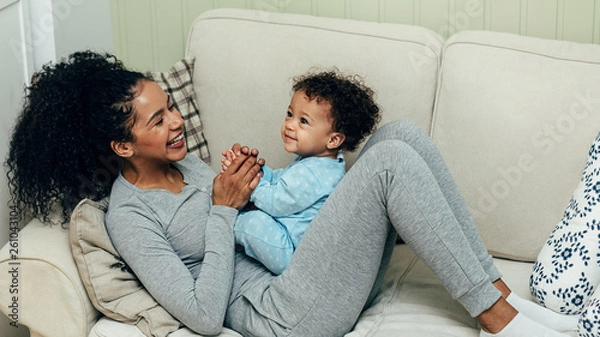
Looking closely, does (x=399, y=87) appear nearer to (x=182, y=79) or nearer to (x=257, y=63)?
(x=257, y=63)

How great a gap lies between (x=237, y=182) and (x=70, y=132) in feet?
1.24

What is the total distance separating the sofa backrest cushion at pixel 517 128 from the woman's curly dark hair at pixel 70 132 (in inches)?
31.3

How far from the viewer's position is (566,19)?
2.22 m

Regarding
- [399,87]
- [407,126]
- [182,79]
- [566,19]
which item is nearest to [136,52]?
[182,79]

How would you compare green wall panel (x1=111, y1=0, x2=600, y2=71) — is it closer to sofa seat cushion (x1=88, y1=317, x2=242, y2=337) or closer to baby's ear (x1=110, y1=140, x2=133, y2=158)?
baby's ear (x1=110, y1=140, x2=133, y2=158)

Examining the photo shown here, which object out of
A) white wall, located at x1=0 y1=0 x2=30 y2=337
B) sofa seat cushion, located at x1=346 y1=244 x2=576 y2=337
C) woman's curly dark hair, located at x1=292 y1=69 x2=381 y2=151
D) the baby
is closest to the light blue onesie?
the baby

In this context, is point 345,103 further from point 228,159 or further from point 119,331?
point 119,331

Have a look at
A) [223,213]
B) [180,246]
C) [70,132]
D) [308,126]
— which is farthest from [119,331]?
[308,126]

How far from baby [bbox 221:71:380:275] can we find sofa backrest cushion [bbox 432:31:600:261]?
9.8 inches

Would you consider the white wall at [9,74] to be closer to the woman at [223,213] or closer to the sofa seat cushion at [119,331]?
the woman at [223,213]

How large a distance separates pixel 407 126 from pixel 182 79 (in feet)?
2.28

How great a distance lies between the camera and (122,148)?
1.83 metres

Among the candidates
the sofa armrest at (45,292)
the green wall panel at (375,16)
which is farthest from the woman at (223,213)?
the green wall panel at (375,16)

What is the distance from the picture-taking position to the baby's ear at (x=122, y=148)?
5.97 feet
